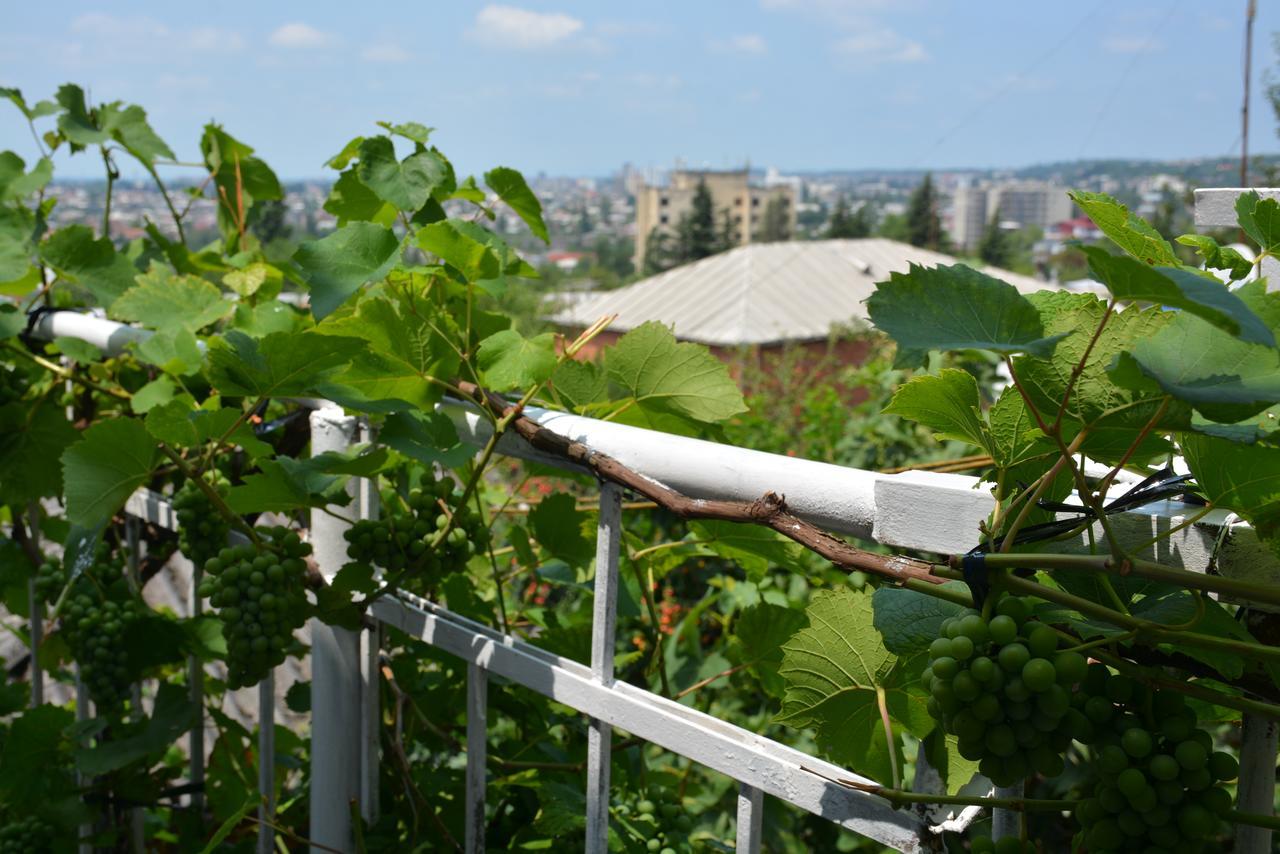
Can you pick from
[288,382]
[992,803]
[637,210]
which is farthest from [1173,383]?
[637,210]

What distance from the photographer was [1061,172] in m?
40.0

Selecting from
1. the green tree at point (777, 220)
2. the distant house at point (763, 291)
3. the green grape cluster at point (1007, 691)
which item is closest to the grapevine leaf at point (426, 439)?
the green grape cluster at point (1007, 691)

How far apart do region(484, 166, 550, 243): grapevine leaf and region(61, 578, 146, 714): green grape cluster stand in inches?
25.8

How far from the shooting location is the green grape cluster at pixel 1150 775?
1.58ft

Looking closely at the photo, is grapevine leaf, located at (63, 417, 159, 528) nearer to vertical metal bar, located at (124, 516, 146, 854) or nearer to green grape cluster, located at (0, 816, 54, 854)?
vertical metal bar, located at (124, 516, 146, 854)

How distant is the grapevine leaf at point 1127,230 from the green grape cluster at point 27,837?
134 centimetres

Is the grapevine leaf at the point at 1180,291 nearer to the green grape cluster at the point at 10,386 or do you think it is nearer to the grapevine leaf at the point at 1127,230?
the grapevine leaf at the point at 1127,230

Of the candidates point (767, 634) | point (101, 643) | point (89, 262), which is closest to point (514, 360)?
point (767, 634)

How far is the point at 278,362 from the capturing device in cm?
93

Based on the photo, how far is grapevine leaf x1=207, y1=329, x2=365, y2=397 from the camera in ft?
3.01

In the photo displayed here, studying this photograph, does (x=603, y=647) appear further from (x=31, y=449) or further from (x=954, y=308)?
(x=31, y=449)

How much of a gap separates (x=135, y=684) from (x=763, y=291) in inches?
722

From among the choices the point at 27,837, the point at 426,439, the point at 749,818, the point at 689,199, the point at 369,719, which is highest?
the point at 689,199

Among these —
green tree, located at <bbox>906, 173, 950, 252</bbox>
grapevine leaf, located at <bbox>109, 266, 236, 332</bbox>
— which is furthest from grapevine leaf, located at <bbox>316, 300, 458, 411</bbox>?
green tree, located at <bbox>906, 173, 950, 252</bbox>
